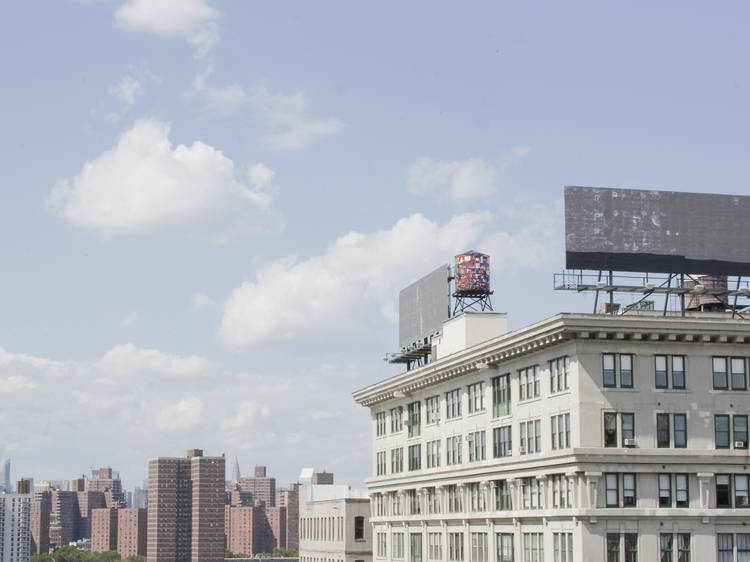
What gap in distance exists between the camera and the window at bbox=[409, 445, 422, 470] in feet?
307

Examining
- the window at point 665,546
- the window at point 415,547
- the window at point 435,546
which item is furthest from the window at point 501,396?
the window at point 415,547

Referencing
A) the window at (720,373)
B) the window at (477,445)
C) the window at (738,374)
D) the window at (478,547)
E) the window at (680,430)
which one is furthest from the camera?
the window at (477,445)

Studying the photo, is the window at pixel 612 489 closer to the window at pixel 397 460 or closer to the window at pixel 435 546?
the window at pixel 435 546

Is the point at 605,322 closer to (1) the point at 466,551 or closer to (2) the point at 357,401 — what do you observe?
(1) the point at 466,551

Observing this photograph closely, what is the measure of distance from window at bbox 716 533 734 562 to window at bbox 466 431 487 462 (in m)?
17.4

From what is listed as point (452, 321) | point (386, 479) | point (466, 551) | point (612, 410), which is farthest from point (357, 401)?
point (612, 410)

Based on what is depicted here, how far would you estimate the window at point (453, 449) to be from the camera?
85.1 m

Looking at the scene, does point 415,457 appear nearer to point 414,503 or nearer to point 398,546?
point 414,503

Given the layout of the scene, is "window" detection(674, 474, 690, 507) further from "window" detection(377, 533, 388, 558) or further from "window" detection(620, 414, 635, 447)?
"window" detection(377, 533, 388, 558)

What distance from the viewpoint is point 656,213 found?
75.2 m

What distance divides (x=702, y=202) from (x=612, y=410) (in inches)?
639

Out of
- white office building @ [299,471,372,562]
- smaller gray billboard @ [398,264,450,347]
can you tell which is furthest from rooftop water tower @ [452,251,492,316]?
white office building @ [299,471,372,562]

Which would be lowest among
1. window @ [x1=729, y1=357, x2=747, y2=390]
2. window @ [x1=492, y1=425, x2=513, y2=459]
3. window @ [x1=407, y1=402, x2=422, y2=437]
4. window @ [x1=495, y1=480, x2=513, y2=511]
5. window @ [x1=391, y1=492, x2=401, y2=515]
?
window @ [x1=391, y1=492, x2=401, y2=515]

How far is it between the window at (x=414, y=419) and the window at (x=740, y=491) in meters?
30.4
